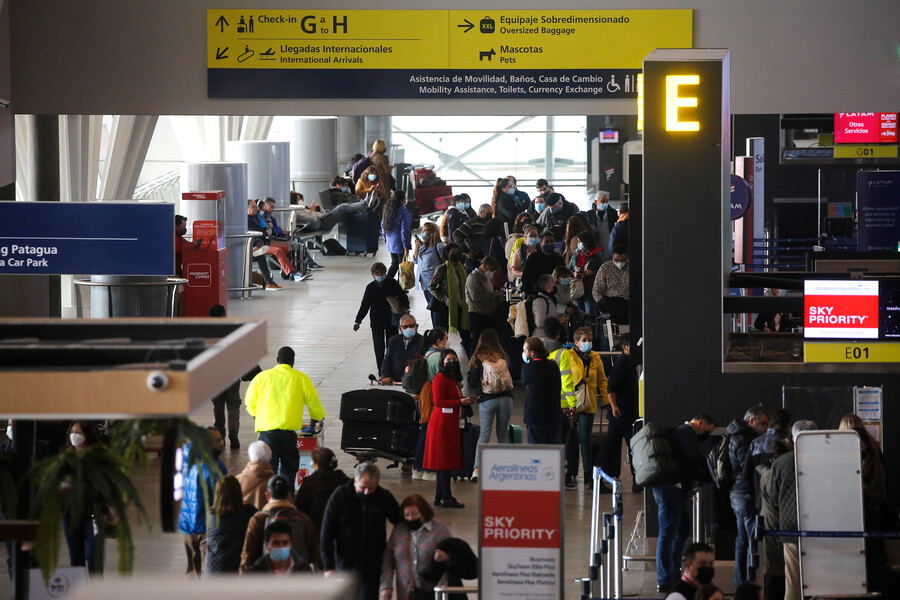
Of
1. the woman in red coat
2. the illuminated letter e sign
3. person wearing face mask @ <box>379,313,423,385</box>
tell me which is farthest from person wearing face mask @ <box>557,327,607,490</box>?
the illuminated letter e sign

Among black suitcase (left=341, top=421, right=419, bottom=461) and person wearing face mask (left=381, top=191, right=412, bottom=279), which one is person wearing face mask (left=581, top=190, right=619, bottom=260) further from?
black suitcase (left=341, top=421, right=419, bottom=461)

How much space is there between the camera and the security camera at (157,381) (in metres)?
4.01

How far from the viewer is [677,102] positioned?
34.4ft

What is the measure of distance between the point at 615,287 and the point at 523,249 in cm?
359

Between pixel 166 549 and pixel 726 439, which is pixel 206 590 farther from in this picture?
pixel 166 549

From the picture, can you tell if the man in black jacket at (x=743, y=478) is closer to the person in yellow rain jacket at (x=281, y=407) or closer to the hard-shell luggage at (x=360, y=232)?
the person in yellow rain jacket at (x=281, y=407)

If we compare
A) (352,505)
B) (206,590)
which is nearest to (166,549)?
(352,505)

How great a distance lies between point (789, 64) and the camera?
13.6 meters

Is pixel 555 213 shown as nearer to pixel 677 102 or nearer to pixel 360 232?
pixel 360 232

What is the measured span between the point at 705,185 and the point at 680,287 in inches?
33.1

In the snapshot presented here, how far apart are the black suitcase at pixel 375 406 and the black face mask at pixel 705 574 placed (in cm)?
551

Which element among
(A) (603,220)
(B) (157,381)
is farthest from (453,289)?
(B) (157,381)

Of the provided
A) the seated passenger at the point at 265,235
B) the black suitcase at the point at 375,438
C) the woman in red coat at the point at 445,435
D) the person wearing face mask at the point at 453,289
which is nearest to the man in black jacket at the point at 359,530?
the woman in red coat at the point at 445,435

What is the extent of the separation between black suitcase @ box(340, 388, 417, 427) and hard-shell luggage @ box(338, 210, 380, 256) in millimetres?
18132
